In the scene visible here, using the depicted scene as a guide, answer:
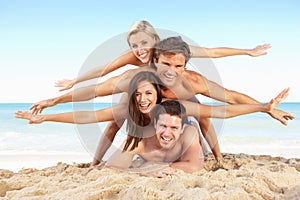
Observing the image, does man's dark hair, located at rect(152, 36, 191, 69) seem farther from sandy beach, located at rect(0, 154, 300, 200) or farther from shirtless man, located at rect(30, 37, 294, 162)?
sandy beach, located at rect(0, 154, 300, 200)

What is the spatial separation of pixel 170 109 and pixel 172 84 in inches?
13.5

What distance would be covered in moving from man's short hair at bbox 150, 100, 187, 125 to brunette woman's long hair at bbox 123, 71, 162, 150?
90mm

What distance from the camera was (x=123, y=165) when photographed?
3.50 metres

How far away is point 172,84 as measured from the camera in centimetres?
354

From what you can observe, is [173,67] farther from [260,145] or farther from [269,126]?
[269,126]

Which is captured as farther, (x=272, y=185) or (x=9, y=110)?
(x=9, y=110)

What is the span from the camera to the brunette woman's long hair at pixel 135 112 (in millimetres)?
3391

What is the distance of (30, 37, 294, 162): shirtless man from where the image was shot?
137 inches

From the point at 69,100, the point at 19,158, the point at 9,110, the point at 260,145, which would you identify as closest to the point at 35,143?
the point at 19,158

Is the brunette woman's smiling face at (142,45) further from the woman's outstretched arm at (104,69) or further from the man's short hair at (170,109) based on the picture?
the man's short hair at (170,109)

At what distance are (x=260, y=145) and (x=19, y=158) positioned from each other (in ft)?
17.6

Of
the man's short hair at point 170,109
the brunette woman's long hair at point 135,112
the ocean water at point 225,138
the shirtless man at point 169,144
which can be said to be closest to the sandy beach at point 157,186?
the shirtless man at point 169,144

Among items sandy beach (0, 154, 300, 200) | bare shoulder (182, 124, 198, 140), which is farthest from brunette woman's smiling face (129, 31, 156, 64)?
sandy beach (0, 154, 300, 200)

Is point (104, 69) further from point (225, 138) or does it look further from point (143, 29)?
point (225, 138)
